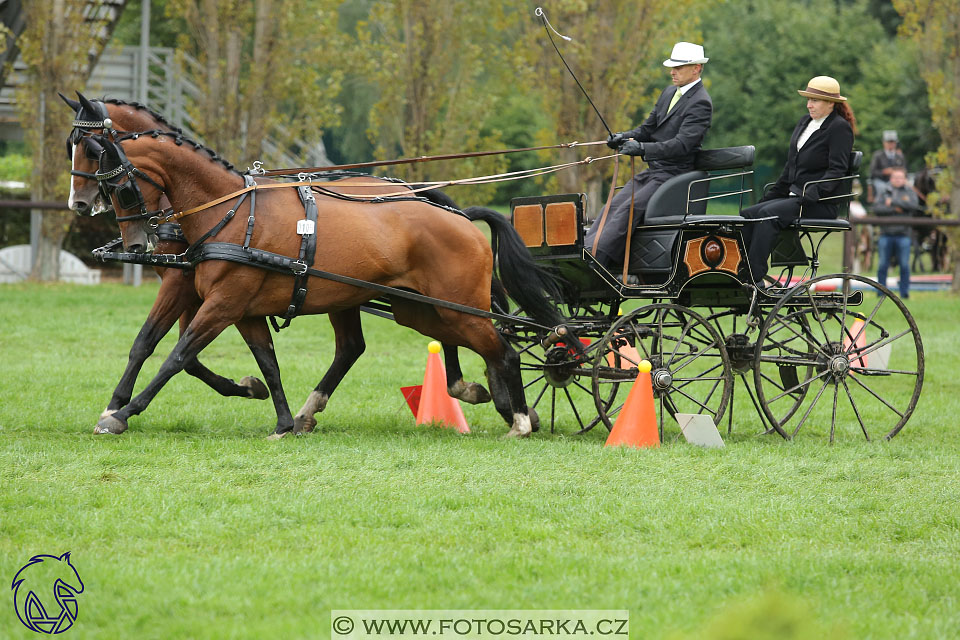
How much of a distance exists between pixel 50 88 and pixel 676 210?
12.9 meters

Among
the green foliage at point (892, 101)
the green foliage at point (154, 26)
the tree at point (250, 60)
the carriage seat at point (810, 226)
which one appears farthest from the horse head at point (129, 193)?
the green foliage at point (892, 101)

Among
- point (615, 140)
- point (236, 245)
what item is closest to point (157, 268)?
point (236, 245)

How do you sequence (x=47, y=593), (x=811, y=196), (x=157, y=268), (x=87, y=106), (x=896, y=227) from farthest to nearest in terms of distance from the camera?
(x=896, y=227) → (x=811, y=196) → (x=157, y=268) → (x=87, y=106) → (x=47, y=593)

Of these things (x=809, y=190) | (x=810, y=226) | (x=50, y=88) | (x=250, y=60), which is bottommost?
(x=810, y=226)

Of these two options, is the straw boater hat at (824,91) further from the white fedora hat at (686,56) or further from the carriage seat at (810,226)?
the white fedora hat at (686,56)

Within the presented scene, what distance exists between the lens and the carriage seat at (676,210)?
7797 millimetres

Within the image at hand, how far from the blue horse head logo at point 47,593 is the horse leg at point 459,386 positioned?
3.79m

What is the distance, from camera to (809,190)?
316 inches

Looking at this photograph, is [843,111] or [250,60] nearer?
[843,111]

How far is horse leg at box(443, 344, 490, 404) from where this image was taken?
8.13 meters

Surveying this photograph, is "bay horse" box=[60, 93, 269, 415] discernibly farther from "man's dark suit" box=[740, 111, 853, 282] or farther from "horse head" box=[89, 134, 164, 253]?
"man's dark suit" box=[740, 111, 853, 282]

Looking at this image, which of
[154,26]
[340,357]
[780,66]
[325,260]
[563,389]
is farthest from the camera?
[780,66]

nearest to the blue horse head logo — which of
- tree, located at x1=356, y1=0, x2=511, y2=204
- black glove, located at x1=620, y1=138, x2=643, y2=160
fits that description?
black glove, located at x1=620, y1=138, x2=643, y2=160

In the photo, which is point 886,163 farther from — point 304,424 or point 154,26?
point 304,424
